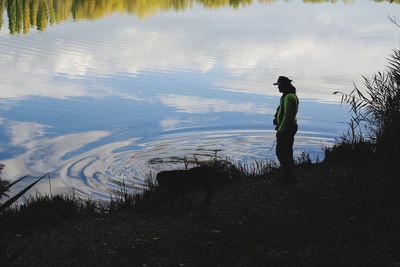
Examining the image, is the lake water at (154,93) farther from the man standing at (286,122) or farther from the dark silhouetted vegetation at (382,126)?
the man standing at (286,122)

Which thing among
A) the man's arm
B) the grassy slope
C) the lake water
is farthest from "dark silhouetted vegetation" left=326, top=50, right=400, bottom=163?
the man's arm

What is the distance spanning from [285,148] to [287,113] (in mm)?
683

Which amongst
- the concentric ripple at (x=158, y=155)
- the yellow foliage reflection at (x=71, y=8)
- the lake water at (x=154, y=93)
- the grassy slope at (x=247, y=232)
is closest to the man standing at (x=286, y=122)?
the grassy slope at (x=247, y=232)

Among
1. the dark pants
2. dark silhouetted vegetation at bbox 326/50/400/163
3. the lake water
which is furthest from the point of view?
the lake water

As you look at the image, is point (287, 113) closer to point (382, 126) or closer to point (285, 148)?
point (285, 148)

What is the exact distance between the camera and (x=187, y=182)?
9922mm

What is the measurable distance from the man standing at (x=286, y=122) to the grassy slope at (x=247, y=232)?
0.42m

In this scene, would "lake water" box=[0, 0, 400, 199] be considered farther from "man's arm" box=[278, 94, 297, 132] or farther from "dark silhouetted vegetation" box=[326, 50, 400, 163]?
"man's arm" box=[278, 94, 297, 132]

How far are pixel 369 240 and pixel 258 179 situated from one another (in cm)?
394

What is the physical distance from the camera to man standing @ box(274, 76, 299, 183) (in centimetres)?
1041

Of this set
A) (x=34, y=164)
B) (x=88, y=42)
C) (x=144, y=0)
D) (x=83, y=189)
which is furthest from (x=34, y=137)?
(x=144, y=0)

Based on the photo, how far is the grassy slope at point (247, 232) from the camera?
7723 mm

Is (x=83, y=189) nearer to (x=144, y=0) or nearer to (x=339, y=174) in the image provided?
(x=339, y=174)

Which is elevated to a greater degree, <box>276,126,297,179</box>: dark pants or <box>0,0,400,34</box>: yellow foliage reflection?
<box>0,0,400,34</box>: yellow foliage reflection
